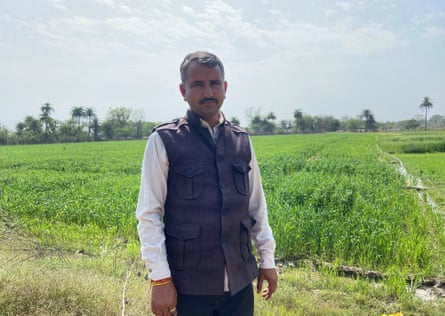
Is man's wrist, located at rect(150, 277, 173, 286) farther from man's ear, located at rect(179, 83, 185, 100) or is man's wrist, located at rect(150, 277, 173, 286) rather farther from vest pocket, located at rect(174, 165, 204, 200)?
man's ear, located at rect(179, 83, 185, 100)

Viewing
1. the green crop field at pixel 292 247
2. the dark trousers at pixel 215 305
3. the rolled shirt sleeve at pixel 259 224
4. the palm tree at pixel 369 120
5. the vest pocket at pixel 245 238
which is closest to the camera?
the dark trousers at pixel 215 305

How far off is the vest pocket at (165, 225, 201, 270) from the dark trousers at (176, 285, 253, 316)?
0.18 metres

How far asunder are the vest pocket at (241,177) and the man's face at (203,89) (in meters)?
0.30

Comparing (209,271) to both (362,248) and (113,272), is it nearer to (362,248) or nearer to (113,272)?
(113,272)

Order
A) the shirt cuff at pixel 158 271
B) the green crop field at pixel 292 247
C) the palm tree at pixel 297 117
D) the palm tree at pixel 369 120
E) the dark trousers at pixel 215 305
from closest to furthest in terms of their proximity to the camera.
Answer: the shirt cuff at pixel 158 271 < the dark trousers at pixel 215 305 < the green crop field at pixel 292 247 < the palm tree at pixel 369 120 < the palm tree at pixel 297 117

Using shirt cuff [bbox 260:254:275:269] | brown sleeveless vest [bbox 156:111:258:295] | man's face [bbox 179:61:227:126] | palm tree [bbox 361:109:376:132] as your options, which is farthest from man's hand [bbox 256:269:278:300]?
palm tree [bbox 361:109:376:132]

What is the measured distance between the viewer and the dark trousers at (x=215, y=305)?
1.51 meters

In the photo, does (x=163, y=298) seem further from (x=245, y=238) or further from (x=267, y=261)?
(x=267, y=261)

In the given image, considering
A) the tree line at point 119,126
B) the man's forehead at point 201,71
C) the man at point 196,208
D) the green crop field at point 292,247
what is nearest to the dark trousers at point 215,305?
the man at point 196,208

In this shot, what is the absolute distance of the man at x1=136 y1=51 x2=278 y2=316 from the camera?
1429 millimetres

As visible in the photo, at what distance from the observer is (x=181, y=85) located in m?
1.64

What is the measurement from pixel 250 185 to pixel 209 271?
54 centimetres

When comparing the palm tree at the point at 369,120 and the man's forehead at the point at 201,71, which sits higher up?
the palm tree at the point at 369,120

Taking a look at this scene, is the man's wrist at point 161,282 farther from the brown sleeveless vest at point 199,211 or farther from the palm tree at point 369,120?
the palm tree at point 369,120
